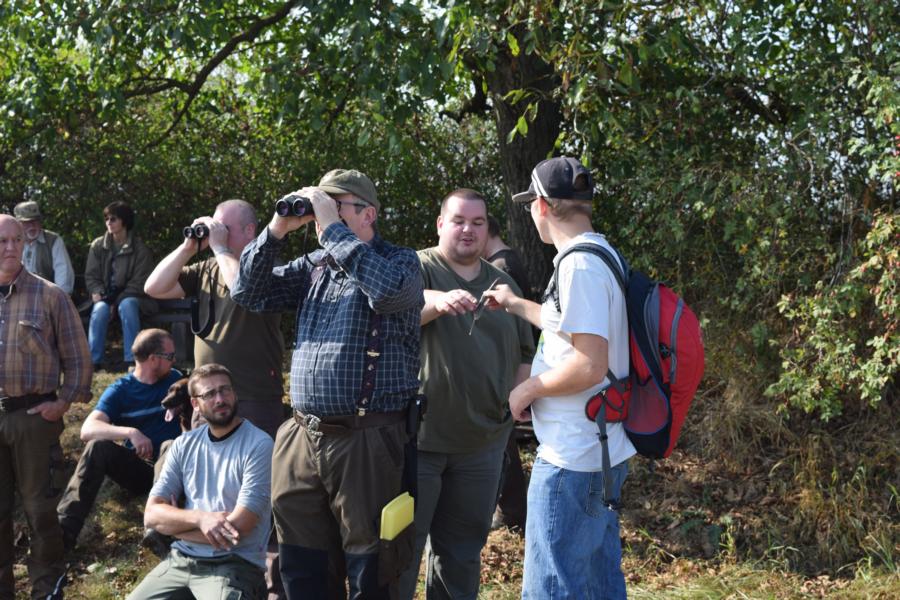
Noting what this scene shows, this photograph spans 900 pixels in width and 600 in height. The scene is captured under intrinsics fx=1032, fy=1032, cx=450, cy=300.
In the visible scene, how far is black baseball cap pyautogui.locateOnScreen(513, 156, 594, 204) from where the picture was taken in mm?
3537

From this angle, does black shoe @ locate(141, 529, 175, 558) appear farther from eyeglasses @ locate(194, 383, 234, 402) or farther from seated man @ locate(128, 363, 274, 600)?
eyeglasses @ locate(194, 383, 234, 402)

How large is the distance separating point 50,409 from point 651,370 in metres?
3.77

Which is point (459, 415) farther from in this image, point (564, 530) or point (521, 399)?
point (564, 530)

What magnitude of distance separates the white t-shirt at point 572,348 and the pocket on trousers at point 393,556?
681 millimetres

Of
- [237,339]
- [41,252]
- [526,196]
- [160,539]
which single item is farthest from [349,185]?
[41,252]

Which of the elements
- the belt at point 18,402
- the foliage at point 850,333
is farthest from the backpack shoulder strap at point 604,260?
the belt at point 18,402

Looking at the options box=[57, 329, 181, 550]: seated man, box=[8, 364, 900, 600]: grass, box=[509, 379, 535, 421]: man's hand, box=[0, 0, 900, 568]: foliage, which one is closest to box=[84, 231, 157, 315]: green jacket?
box=[0, 0, 900, 568]: foliage

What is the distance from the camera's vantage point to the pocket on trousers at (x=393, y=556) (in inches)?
150

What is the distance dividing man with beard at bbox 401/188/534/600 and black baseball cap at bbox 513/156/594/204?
1.06m

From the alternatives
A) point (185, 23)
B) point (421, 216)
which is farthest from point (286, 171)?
point (185, 23)

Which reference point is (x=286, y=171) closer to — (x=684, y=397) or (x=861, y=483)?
(x=861, y=483)

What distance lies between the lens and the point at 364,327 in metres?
3.87

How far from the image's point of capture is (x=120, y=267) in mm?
9906

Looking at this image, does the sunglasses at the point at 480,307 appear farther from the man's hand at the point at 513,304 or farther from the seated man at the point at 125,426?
the seated man at the point at 125,426
